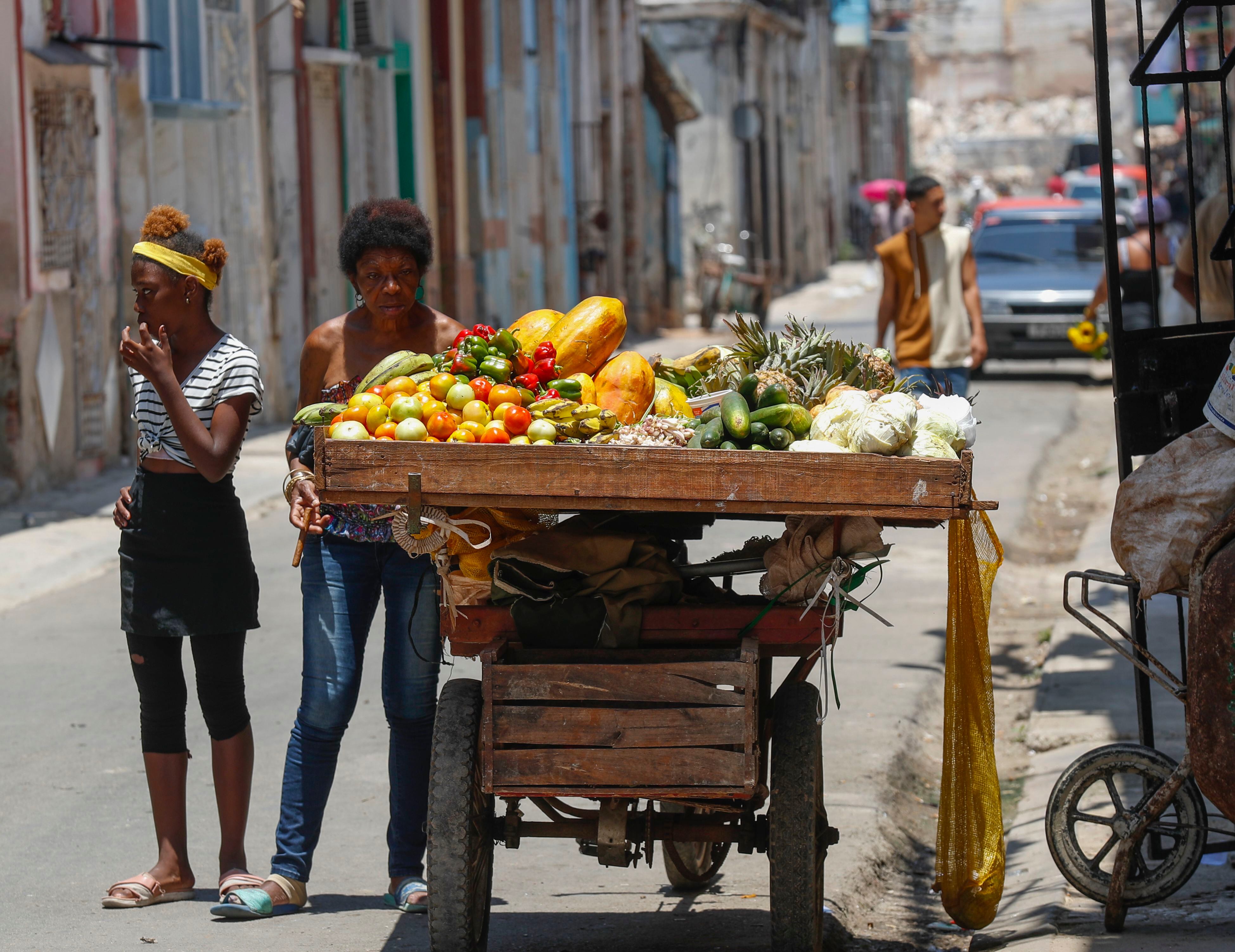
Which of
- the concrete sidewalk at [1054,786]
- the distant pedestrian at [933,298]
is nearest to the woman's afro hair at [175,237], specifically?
the concrete sidewalk at [1054,786]

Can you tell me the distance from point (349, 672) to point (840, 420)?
4.81 feet

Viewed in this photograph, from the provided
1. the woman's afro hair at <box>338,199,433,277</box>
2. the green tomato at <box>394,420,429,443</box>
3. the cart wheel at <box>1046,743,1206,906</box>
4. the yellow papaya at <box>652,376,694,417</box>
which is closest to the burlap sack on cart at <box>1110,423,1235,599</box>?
the cart wheel at <box>1046,743,1206,906</box>

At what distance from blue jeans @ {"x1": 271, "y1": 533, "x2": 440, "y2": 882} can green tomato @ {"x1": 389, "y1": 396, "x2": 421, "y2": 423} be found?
61 centimetres

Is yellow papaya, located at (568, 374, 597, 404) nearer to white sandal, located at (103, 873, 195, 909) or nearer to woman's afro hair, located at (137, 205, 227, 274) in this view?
woman's afro hair, located at (137, 205, 227, 274)

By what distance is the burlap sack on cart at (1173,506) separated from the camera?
3920 millimetres

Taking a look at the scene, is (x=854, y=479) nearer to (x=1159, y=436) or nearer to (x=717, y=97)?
(x=1159, y=436)

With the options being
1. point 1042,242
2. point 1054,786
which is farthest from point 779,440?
point 1042,242

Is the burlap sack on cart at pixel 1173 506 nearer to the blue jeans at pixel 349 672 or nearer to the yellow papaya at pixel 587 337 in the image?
the yellow papaya at pixel 587 337

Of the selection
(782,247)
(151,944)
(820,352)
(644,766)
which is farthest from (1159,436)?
(782,247)

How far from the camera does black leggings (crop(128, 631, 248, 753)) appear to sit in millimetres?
4293

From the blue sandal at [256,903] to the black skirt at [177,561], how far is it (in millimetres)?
664

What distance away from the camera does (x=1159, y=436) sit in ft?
15.5

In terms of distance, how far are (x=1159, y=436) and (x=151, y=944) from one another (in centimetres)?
303

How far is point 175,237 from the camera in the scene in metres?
4.22
